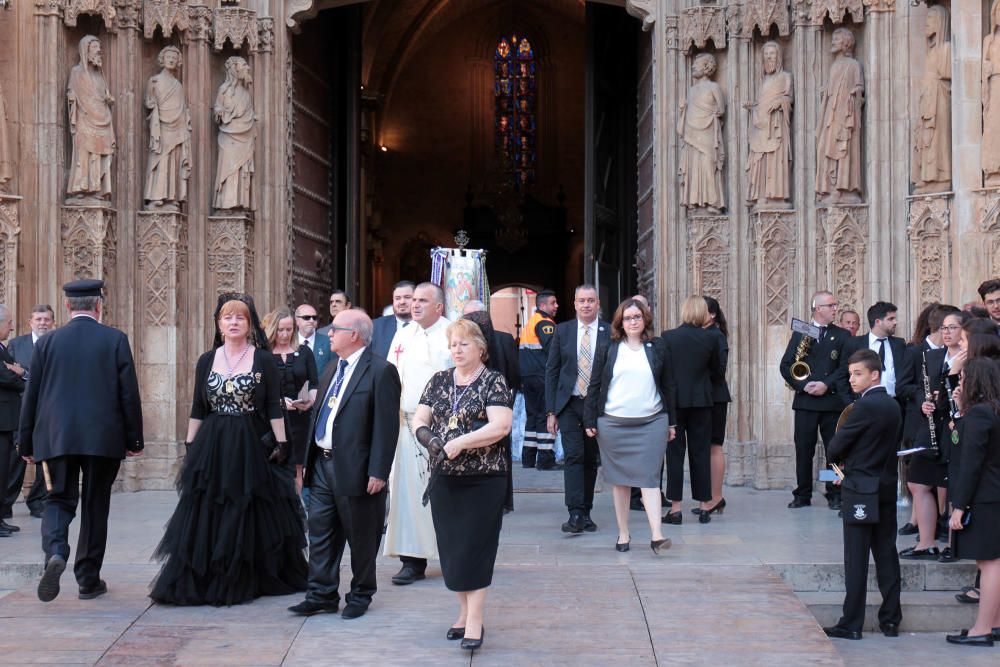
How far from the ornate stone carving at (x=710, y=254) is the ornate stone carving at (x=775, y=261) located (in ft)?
1.48

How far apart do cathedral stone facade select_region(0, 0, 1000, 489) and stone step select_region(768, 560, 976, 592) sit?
137 inches

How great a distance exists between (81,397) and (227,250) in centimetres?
585

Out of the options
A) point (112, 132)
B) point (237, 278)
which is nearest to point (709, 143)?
point (237, 278)

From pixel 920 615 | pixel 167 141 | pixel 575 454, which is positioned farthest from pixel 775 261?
pixel 167 141

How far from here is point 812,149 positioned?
1213 centimetres

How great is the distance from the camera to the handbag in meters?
6.77

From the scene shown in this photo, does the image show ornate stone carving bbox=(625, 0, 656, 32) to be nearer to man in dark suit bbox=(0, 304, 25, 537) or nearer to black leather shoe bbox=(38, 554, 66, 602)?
man in dark suit bbox=(0, 304, 25, 537)

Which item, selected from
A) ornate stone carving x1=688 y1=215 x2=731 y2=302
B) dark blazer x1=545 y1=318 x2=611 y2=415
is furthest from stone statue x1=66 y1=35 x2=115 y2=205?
ornate stone carving x1=688 y1=215 x2=731 y2=302

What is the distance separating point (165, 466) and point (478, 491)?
694cm

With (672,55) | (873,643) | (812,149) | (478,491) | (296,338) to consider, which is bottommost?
(873,643)

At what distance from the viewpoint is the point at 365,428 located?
651cm

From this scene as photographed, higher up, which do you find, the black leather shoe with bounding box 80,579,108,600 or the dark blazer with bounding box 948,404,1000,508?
the dark blazer with bounding box 948,404,1000,508

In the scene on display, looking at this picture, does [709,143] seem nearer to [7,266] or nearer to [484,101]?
[7,266]

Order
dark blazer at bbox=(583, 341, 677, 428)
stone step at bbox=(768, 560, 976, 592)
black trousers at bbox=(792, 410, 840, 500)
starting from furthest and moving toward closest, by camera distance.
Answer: black trousers at bbox=(792, 410, 840, 500), dark blazer at bbox=(583, 341, 677, 428), stone step at bbox=(768, 560, 976, 592)
